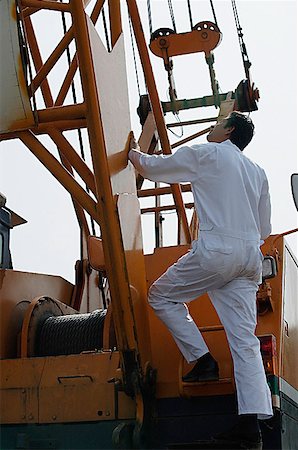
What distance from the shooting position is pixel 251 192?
209 inches

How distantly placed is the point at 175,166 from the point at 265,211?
2.46 ft

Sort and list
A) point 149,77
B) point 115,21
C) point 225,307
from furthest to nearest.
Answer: point 149,77 < point 115,21 < point 225,307

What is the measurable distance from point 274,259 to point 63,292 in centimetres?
211

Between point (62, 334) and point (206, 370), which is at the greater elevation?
point (62, 334)

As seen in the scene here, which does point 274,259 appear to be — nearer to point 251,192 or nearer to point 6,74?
point 251,192

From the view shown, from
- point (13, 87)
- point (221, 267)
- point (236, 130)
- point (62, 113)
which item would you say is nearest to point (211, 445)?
point (221, 267)

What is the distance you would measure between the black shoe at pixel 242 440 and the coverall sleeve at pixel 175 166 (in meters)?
1.51

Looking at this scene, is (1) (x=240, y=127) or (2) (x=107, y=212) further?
(1) (x=240, y=127)

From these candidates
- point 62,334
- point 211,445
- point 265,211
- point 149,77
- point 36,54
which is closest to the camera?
point 211,445

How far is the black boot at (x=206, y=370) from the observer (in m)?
5.09

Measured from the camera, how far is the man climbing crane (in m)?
4.91

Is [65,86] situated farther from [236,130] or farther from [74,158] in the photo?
[236,130]

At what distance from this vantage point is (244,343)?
494 cm

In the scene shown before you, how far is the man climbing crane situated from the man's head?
79 mm
